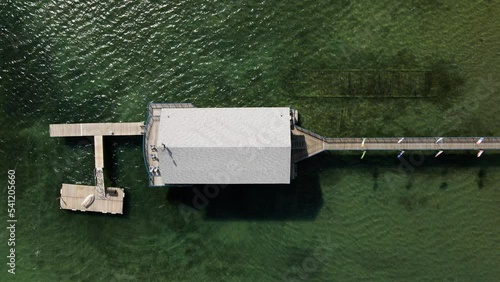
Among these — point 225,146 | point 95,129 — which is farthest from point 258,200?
point 95,129

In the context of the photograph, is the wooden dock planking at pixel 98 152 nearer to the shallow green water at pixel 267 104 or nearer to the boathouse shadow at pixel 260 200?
the shallow green water at pixel 267 104

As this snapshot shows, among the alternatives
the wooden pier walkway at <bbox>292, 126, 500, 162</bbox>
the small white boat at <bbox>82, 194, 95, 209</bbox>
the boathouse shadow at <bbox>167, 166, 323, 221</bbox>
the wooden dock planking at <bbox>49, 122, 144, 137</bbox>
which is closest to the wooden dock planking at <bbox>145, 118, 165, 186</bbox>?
the wooden dock planking at <bbox>49, 122, 144, 137</bbox>

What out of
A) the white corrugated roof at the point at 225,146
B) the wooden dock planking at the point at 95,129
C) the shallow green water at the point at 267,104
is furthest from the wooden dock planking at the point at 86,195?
the white corrugated roof at the point at 225,146

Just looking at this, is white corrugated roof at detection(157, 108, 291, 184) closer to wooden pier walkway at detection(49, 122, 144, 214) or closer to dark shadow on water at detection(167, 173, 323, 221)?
dark shadow on water at detection(167, 173, 323, 221)

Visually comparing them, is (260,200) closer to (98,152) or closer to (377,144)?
(377,144)

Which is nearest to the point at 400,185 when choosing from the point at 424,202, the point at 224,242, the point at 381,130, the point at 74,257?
the point at 424,202
